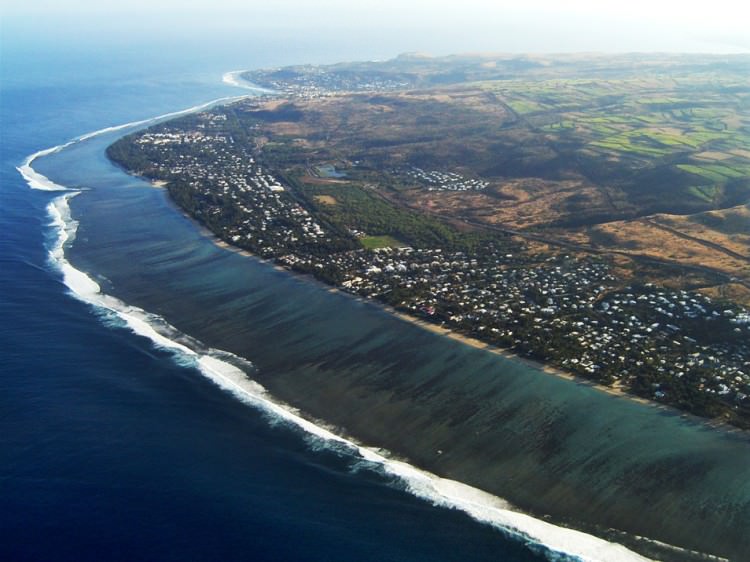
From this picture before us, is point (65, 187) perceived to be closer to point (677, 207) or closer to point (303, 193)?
point (303, 193)

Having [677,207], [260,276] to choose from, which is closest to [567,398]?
[260,276]

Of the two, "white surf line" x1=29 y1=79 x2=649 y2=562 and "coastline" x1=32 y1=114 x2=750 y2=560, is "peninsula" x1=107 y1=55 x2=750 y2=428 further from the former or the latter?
"white surf line" x1=29 y1=79 x2=649 y2=562

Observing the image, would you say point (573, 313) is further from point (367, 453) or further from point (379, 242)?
point (379, 242)

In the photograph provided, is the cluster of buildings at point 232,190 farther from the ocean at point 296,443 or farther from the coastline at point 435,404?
the coastline at point 435,404

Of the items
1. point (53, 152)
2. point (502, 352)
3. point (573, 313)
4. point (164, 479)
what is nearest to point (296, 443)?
point (164, 479)

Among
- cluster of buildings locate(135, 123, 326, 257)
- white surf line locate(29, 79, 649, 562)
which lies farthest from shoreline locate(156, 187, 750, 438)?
white surf line locate(29, 79, 649, 562)

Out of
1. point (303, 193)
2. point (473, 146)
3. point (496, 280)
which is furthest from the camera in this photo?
point (473, 146)
